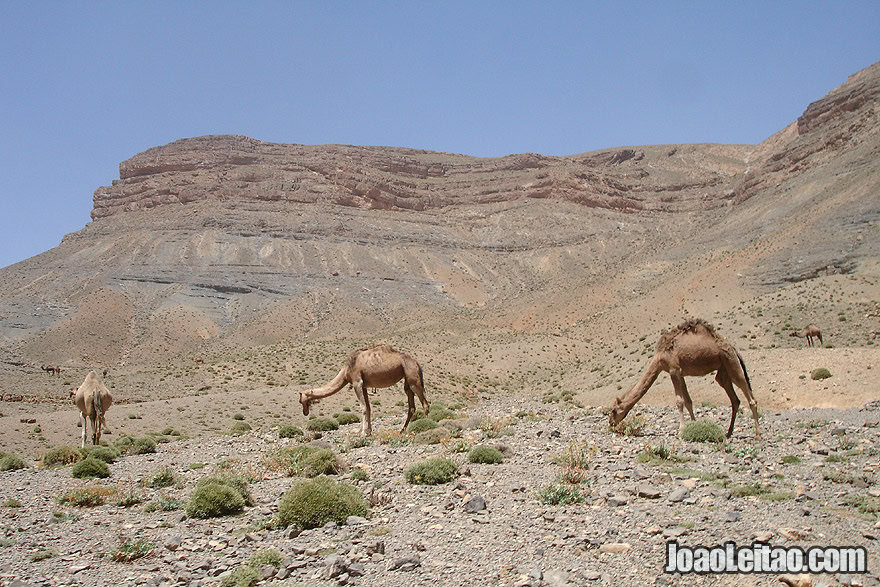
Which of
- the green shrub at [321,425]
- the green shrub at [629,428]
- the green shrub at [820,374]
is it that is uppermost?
the green shrub at [820,374]

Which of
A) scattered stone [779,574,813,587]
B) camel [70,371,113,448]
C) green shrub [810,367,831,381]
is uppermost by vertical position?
camel [70,371,113,448]

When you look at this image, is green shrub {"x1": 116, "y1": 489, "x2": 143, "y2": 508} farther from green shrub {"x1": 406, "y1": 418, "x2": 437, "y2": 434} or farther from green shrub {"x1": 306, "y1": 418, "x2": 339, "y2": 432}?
green shrub {"x1": 306, "y1": 418, "x2": 339, "y2": 432}

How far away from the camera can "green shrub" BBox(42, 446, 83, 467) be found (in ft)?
66.5

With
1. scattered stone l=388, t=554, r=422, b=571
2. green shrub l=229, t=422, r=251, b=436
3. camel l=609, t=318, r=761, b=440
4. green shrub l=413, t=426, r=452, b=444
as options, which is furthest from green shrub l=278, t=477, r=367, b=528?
green shrub l=229, t=422, r=251, b=436

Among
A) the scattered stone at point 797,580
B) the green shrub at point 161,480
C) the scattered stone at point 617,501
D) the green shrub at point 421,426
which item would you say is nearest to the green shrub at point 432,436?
the green shrub at point 421,426

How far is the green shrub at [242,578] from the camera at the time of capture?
816 cm

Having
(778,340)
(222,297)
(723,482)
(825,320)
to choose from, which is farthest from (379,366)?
(222,297)

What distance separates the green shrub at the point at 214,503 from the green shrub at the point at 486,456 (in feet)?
15.9

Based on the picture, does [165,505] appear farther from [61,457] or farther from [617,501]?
[61,457]

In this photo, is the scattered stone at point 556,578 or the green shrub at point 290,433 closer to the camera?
the scattered stone at point 556,578

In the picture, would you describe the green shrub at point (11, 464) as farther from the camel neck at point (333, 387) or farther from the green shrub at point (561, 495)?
the green shrub at point (561, 495)

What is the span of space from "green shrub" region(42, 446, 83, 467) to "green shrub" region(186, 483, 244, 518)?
Answer: 437 inches

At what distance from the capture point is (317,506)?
10.7 m

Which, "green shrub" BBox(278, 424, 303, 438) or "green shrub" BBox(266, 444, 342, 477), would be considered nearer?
"green shrub" BBox(266, 444, 342, 477)
